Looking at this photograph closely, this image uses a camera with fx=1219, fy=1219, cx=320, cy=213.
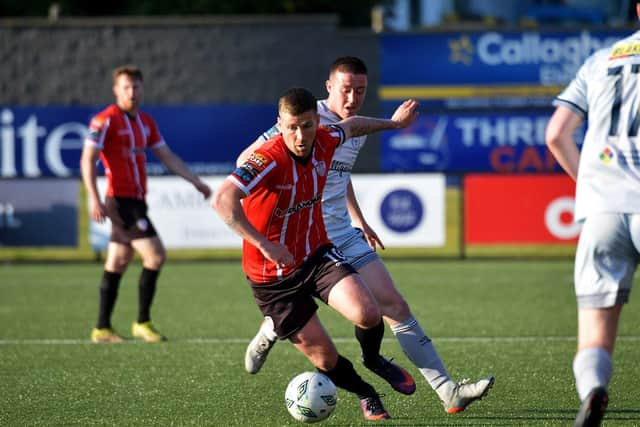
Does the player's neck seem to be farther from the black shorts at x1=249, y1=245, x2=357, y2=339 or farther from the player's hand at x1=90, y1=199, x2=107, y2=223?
the black shorts at x1=249, y1=245, x2=357, y2=339

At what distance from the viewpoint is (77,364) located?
27.9 ft

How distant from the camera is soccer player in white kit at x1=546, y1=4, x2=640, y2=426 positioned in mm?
4762

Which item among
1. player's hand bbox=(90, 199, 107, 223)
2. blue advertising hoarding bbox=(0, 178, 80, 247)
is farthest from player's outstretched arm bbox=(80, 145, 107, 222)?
blue advertising hoarding bbox=(0, 178, 80, 247)

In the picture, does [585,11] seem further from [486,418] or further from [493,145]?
[486,418]

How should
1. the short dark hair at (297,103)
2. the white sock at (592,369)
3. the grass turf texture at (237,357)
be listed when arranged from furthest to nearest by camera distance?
the grass turf texture at (237,357) → the short dark hair at (297,103) → the white sock at (592,369)

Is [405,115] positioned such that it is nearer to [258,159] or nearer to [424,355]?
[258,159]

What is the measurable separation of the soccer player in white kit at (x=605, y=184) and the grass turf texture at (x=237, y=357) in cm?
147

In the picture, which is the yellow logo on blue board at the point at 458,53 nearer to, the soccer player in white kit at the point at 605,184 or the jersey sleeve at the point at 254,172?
the jersey sleeve at the point at 254,172

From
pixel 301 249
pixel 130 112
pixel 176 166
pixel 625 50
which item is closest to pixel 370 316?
pixel 301 249

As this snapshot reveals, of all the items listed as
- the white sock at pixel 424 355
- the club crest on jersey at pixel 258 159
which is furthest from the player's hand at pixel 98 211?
the club crest on jersey at pixel 258 159

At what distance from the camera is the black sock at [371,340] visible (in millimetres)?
6289

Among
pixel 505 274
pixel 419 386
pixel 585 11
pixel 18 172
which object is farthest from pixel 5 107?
pixel 419 386

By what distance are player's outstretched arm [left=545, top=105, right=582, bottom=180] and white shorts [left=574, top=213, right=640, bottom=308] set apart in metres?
0.27

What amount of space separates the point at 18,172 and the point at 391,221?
395 inches
